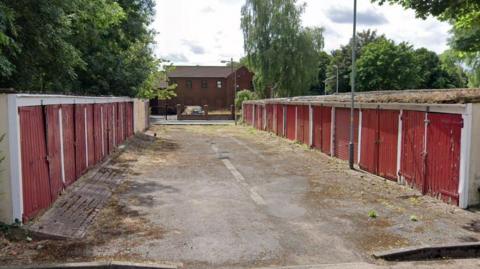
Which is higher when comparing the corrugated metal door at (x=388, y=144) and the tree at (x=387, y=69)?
the tree at (x=387, y=69)

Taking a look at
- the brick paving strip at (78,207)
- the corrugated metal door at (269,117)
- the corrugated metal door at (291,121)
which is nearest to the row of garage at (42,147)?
the brick paving strip at (78,207)

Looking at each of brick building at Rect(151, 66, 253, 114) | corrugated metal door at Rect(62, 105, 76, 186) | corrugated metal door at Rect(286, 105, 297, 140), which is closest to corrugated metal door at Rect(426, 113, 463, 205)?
corrugated metal door at Rect(62, 105, 76, 186)

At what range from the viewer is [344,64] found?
69.0m

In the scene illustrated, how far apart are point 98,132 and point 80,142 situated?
2996 millimetres

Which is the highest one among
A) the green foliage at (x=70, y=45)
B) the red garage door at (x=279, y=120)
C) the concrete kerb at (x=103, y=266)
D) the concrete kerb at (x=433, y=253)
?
the green foliage at (x=70, y=45)

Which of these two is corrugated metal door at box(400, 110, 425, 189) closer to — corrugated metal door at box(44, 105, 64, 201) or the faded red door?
corrugated metal door at box(44, 105, 64, 201)

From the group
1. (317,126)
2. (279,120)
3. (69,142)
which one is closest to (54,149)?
(69,142)

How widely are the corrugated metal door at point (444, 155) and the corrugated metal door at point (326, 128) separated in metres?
8.08

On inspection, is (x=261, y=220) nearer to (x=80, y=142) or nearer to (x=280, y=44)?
(x=80, y=142)

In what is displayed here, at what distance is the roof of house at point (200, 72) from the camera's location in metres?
77.9

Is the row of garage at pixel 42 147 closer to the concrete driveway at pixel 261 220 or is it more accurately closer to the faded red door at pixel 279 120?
the concrete driveway at pixel 261 220

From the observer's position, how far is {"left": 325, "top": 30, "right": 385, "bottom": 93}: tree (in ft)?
220

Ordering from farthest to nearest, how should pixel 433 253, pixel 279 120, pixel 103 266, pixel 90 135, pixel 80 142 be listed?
pixel 279 120 → pixel 90 135 → pixel 80 142 → pixel 433 253 → pixel 103 266

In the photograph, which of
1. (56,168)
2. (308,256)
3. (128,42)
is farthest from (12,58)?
(128,42)
